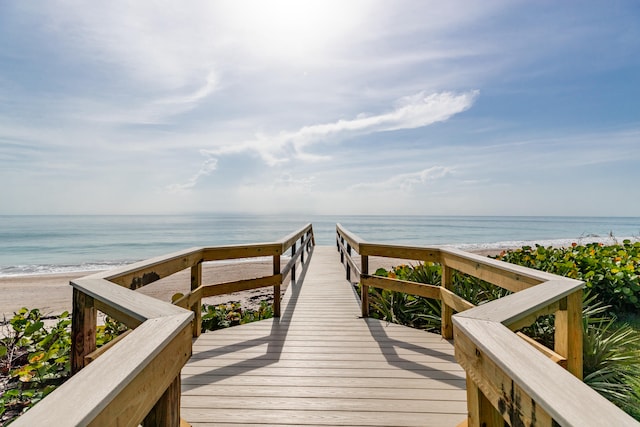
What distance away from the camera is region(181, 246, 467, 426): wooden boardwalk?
2.24m

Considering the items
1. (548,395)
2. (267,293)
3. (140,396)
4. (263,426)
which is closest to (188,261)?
(263,426)

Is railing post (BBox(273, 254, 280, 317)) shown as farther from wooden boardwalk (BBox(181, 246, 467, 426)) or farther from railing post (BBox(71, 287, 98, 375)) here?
railing post (BBox(71, 287, 98, 375))

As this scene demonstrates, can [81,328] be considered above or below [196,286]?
above

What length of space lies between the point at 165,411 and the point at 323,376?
6.04 feet

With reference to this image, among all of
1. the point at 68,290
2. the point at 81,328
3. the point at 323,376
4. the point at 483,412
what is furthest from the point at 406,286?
the point at 68,290

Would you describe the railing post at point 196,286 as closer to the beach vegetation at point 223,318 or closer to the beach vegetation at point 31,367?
the beach vegetation at point 223,318

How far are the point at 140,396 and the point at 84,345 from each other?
1.18 metres

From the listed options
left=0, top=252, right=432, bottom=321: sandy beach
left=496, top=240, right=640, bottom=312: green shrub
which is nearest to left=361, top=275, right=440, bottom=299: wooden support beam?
left=496, top=240, right=640, bottom=312: green shrub

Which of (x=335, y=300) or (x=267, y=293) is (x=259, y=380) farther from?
(x=267, y=293)

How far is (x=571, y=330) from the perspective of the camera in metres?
1.85

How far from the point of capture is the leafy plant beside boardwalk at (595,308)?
9.90 feet

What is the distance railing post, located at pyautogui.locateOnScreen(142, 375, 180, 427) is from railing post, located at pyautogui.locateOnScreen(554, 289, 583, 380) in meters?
1.93

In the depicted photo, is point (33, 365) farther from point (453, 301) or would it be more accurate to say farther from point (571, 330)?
point (571, 330)

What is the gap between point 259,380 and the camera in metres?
2.72
